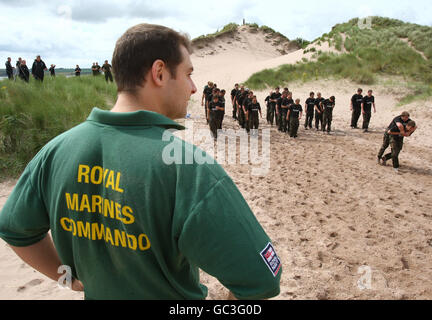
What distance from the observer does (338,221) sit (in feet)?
18.3

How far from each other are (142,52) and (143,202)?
0.48m

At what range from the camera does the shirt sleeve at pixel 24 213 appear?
1129 mm

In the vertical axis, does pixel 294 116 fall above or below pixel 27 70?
below

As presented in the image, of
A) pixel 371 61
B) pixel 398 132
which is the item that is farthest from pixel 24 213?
pixel 371 61

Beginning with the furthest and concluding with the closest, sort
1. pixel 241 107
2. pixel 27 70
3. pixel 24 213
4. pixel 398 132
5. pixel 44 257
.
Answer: pixel 27 70 → pixel 241 107 → pixel 398 132 → pixel 44 257 → pixel 24 213

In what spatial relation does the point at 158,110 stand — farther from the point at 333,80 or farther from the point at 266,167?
the point at 333,80

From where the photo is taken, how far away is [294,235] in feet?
16.7

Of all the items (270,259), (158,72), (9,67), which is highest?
(9,67)

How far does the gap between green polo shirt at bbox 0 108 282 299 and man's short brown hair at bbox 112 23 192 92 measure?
0.15 m

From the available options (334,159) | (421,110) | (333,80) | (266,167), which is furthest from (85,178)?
(333,80)

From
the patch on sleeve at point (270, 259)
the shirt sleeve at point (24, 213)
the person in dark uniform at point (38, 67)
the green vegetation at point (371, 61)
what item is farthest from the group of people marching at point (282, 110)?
the shirt sleeve at point (24, 213)

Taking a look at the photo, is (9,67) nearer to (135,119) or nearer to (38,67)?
(38,67)

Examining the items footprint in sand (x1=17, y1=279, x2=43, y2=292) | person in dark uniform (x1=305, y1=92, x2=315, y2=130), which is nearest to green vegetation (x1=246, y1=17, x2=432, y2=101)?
person in dark uniform (x1=305, y1=92, x2=315, y2=130)
